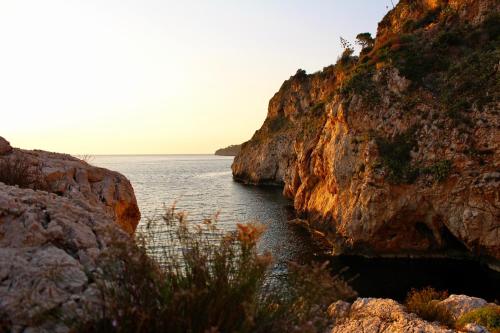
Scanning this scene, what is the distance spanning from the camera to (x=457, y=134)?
26.2m

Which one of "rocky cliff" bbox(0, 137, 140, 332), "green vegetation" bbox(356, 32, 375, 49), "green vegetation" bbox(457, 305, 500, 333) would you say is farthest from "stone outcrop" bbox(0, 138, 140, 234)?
"green vegetation" bbox(356, 32, 375, 49)

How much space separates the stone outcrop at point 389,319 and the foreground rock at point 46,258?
22.3ft

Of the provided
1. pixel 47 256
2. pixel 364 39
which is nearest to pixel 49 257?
pixel 47 256

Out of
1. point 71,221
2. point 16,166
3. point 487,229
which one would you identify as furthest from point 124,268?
point 487,229

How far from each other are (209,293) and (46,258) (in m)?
1.93

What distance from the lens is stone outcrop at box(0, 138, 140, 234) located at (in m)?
8.77

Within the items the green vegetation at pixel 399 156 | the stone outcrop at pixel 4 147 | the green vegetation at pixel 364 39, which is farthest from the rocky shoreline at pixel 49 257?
the green vegetation at pixel 364 39

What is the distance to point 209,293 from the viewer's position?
393cm

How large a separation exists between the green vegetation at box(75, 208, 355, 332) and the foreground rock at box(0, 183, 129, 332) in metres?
0.28

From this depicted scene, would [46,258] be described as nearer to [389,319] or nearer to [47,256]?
[47,256]

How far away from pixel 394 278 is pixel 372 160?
28.5 ft

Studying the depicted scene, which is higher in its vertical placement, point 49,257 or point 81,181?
point 81,181

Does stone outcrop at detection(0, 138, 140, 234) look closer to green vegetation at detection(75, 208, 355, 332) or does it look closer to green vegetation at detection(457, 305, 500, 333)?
green vegetation at detection(75, 208, 355, 332)

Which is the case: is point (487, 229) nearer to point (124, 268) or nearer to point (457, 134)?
point (457, 134)
